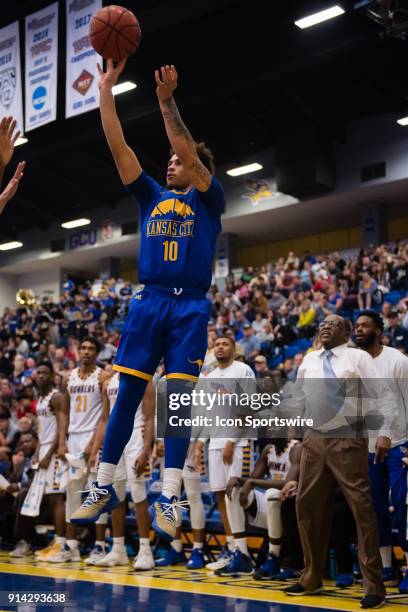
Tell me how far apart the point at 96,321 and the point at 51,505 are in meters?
12.4

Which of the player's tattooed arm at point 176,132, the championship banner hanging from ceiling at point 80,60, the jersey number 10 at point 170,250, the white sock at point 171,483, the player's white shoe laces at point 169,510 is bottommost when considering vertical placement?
the player's white shoe laces at point 169,510

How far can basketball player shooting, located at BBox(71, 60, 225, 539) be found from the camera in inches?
167

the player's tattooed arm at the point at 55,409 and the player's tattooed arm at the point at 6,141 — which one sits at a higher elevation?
the player's tattooed arm at the point at 6,141

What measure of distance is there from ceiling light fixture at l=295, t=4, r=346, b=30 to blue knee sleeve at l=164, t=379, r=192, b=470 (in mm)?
12459

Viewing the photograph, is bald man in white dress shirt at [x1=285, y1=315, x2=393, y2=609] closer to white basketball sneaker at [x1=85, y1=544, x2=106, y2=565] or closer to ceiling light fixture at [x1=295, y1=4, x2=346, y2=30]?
white basketball sneaker at [x1=85, y1=544, x2=106, y2=565]

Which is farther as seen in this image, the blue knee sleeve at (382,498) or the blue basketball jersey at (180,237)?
the blue knee sleeve at (382,498)

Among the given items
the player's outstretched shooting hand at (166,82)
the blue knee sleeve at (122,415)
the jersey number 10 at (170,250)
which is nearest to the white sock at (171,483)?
the blue knee sleeve at (122,415)

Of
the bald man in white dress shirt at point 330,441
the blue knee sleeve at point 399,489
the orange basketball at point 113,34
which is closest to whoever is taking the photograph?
the orange basketball at point 113,34

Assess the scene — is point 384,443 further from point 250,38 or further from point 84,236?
point 84,236

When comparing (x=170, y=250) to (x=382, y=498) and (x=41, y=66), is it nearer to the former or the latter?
(x=382, y=498)

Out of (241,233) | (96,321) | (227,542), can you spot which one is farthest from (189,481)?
(241,233)

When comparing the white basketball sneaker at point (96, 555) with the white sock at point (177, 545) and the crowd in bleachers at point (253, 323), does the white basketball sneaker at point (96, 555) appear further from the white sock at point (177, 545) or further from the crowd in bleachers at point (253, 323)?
the crowd in bleachers at point (253, 323)

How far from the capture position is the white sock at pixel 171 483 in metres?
4.22

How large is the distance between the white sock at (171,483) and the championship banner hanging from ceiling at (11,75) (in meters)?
11.4
